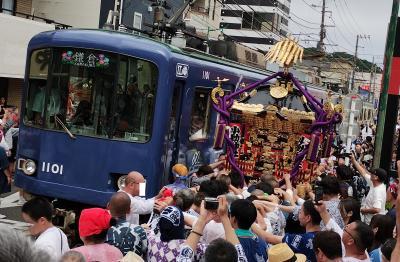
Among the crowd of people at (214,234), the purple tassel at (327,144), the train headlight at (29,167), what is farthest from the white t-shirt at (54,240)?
the purple tassel at (327,144)

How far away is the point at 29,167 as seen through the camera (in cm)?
823

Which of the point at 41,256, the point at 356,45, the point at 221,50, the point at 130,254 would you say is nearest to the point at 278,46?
the point at 221,50

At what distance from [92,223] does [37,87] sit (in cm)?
488

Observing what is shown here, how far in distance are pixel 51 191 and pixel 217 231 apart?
4059mm

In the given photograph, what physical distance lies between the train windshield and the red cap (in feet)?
12.9

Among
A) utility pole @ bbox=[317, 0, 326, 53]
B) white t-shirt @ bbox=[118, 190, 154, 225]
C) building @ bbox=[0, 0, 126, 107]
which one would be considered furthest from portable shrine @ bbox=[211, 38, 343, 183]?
utility pole @ bbox=[317, 0, 326, 53]

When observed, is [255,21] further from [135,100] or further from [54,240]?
[54,240]

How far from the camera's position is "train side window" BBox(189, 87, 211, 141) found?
9.38 m

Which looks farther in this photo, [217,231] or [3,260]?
[217,231]

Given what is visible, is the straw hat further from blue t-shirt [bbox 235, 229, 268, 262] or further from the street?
the street

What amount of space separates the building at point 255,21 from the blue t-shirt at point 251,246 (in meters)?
67.0

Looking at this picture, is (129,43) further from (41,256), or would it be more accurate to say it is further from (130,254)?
(41,256)

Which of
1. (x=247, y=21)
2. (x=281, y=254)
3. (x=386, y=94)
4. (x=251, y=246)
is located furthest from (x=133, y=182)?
(x=247, y=21)

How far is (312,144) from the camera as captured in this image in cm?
867
